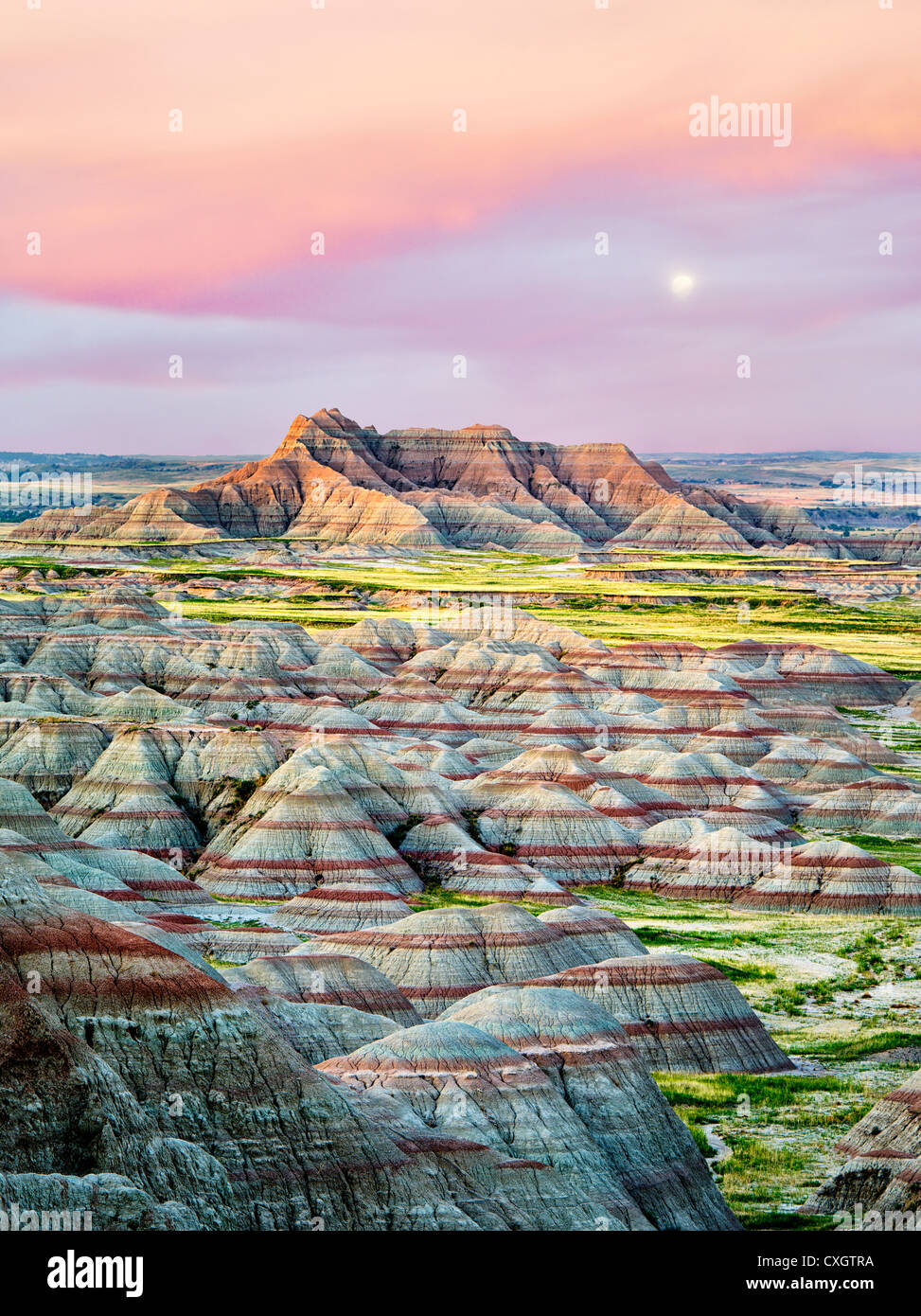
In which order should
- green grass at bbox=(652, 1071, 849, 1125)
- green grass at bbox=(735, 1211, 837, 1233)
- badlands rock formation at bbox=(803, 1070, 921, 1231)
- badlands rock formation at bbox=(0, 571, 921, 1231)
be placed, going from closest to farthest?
1. badlands rock formation at bbox=(0, 571, 921, 1231)
2. badlands rock formation at bbox=(803, 1070, 921, 1231)
3. green grass at bbox=(735, 1211, 837, 1233)
4. green grass at bbox=(652, 1071, 849, 1125)

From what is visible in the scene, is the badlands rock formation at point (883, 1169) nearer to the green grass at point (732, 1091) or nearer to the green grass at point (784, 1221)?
the green grass at point (784, 1221)

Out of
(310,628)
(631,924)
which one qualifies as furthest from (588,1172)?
(310,628)

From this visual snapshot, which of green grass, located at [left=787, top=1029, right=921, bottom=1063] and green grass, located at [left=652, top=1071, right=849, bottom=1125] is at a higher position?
green grass, located at [left=652, top=1071, right=849, bottom=1125]

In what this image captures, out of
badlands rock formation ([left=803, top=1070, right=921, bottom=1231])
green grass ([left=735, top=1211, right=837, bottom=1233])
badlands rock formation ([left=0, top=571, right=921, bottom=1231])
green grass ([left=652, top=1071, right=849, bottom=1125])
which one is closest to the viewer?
badlands rock formation ([left=0, top=571, right=921, bottom=1231])

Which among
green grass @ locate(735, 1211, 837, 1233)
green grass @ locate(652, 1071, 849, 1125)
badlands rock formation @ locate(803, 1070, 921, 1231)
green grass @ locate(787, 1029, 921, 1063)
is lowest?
green grass @ locate(787, 1029, 921, 1063)

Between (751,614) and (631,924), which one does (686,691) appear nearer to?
(631,924)

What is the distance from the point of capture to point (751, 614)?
16175 centimetres

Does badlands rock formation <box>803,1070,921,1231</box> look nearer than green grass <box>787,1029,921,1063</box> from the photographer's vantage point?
Yes

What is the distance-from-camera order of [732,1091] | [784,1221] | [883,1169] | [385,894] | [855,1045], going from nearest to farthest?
[883,1169] → [784,1221] → [732,1091] → [855,1045] → [385,894]

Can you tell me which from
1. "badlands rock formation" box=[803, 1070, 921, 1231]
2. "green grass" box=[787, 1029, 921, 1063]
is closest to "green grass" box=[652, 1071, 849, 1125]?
"green grass" box=[787, 1029, 921, 1063]

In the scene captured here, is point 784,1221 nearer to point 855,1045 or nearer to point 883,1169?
point 883,1169

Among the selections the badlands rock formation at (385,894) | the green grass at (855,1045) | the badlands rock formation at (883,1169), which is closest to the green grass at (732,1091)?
the badlands rock formation at (385,894)

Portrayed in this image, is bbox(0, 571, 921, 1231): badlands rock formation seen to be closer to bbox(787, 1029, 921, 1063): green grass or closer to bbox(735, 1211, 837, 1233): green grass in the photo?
bbox(735, 1211, 837, 1233): green grass

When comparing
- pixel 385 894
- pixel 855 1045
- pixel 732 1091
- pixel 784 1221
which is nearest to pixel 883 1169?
pixel 784 1221
